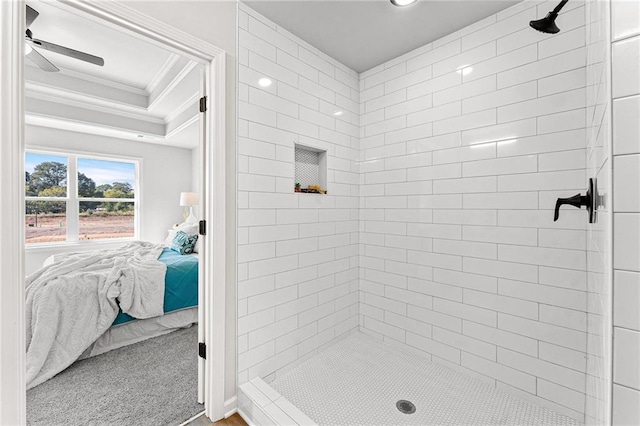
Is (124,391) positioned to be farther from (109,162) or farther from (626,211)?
(109,162)

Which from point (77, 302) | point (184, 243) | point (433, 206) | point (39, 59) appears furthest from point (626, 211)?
point (184, 243)

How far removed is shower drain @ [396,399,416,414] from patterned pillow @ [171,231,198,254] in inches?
120

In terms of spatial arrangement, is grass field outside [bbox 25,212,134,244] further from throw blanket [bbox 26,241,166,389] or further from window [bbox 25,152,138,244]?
throw blanket [bbox 26,241,166,389]

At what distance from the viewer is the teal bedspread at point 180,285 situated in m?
2.83

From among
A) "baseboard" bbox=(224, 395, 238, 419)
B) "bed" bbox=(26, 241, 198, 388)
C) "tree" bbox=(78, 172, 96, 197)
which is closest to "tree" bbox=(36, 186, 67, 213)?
"tree" bbox=(78, 172, 96, 197)

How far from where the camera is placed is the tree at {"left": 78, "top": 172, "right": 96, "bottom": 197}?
15.3ft

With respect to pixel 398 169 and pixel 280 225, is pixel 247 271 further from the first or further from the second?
pixel 398 169

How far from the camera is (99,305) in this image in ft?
7.89

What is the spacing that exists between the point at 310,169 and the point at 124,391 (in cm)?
213

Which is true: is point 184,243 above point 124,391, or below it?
above

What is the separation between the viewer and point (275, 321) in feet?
6.37

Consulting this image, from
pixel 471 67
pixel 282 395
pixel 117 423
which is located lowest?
pixel 117 423

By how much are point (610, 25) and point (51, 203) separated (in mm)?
6273

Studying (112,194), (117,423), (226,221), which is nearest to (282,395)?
(117,423)
